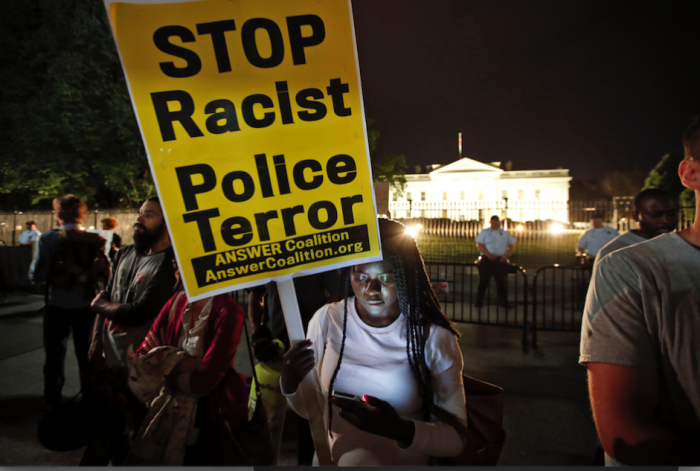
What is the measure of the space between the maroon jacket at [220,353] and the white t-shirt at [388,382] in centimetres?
49

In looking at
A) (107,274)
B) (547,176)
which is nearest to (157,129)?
(107,274)

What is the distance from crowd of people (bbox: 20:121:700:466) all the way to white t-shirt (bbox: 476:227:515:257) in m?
5.89

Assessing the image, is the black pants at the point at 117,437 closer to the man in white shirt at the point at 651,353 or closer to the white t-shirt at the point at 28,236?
the man in white shirt at the point at 651,353

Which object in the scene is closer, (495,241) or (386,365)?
(386,365)

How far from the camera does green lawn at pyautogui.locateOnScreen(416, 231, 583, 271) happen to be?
15.3 m

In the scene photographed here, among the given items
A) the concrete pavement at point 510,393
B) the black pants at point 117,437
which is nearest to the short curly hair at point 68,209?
the black pants at point 117,437

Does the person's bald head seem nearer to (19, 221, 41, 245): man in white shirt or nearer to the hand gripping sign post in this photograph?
the hand gripping sign post

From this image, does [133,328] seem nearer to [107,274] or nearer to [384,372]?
Result: [107,274]

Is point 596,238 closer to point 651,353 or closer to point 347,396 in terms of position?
point 651,353

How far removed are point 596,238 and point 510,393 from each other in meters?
3.81

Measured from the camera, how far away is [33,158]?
770 centimetres

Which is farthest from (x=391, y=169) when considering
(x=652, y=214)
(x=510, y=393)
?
(x=652, y=214)

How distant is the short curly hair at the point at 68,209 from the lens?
321 cm

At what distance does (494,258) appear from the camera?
23.2 ft
